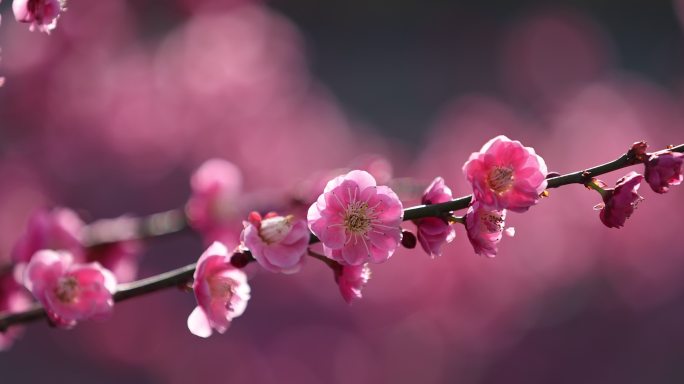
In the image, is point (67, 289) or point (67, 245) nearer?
point (67, 289)

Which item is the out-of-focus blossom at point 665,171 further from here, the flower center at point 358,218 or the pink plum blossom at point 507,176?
the flower center at point 358,218

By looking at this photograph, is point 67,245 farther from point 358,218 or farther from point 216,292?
point 358,218

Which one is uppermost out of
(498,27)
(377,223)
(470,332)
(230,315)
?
(498,27)

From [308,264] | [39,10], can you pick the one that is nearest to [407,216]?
[39,10]

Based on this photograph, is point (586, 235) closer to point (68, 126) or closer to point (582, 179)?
point (68, 126)

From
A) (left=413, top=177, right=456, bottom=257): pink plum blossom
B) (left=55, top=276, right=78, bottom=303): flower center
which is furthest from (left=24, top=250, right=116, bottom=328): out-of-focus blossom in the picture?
(left=413, top=177, right=456, bottom=257): pink plum blossom

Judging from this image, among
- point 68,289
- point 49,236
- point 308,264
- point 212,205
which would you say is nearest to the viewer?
point 68,289

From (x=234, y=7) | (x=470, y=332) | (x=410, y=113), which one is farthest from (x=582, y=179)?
(x=410, y=113)
